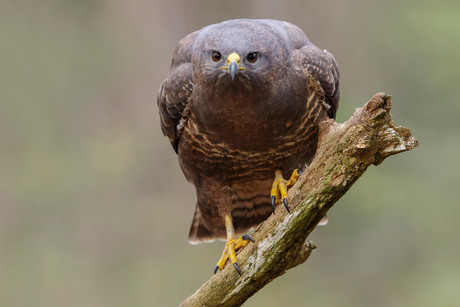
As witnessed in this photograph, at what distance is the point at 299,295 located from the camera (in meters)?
6.52

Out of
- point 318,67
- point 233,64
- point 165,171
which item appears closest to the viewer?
point 233,64

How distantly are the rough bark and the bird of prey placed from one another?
0.40 feet

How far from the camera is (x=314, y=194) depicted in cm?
322

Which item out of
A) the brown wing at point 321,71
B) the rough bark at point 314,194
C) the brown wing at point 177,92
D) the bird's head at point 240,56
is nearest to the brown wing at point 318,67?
the brown wing at point 321,71

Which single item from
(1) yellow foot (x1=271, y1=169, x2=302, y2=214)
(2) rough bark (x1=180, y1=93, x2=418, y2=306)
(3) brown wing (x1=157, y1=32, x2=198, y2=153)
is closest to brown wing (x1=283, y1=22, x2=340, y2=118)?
(2) rough bark (x1=180, y1=93, x2=418, y2=306)

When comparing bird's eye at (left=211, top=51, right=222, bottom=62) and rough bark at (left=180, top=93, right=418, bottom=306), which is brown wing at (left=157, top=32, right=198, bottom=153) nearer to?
bird's eye at (left=211, top=51, right=222, bottom=62)

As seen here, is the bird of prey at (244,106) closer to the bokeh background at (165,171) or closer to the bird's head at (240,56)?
the bird's head at (240,56)

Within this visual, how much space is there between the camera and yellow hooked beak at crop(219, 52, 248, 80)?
3.18 meters

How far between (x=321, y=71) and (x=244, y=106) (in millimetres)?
656

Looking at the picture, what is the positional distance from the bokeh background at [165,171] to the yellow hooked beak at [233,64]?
3.18 m

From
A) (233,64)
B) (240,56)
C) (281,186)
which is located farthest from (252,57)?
(281,186)

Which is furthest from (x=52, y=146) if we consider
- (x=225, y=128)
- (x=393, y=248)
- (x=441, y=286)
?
(x=441, y=286)

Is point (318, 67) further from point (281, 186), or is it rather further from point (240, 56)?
point (281, 186)

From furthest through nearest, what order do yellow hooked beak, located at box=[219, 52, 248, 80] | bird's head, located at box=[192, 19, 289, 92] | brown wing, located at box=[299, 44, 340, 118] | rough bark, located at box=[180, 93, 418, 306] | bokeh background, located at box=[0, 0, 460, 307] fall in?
1. bokeh background, located at box=[0, 0, 460, 307]
2. brown wing, located at box=[299, 44, 340, 118]
3. bird's head, located at box=[192, 19, 289, 92]
4. yellow hooked beak, located at box=[219, 52, 248, 80]
5. rough bark, located at box=[180, 93, 418, 306]
